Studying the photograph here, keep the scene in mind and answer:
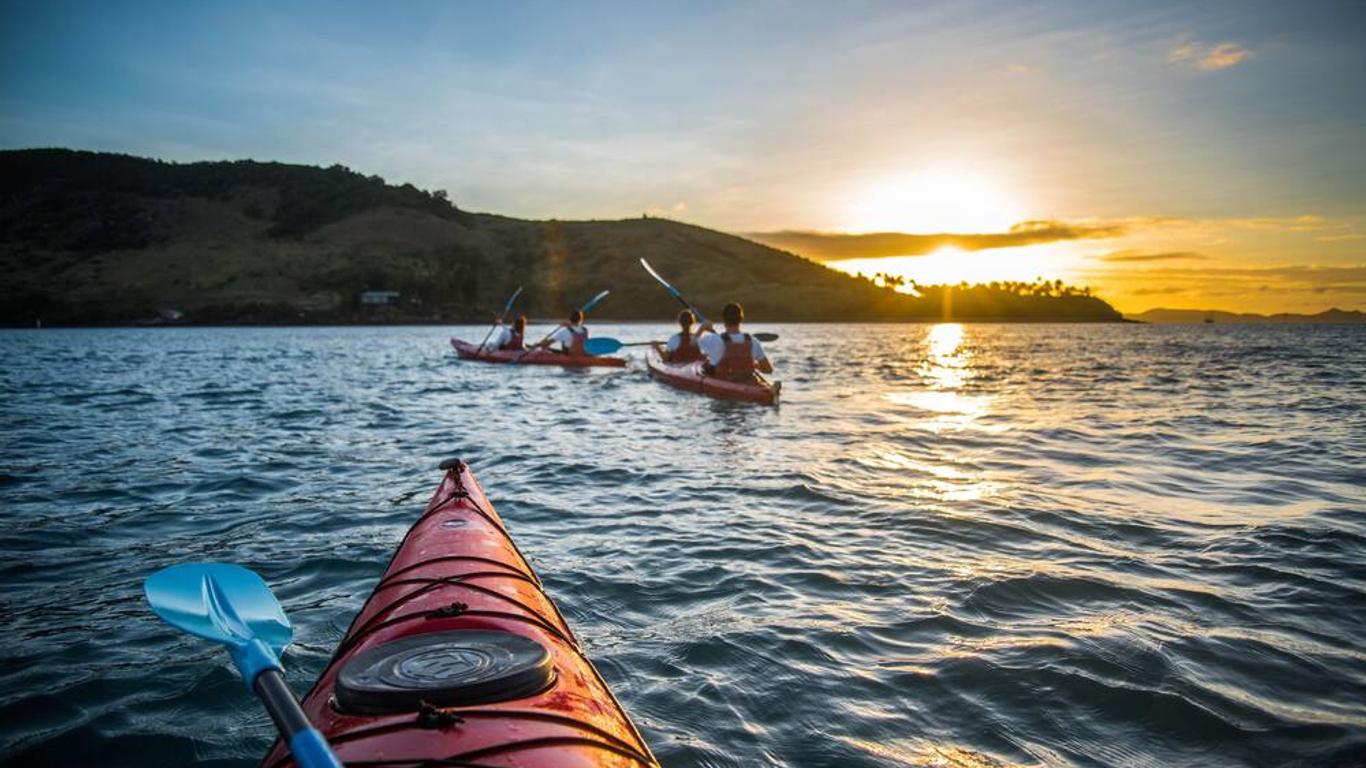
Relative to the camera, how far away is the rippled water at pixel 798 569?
3.29 metres

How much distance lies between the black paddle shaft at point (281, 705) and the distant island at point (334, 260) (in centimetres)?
8278

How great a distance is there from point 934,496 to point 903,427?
16.0 feet

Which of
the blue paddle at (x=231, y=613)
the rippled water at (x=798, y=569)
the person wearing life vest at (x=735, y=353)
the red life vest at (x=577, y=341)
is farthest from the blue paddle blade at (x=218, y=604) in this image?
the red life vest at (x=577, y=341)

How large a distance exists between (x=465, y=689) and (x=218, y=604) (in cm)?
133

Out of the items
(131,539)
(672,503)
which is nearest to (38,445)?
(131,539)

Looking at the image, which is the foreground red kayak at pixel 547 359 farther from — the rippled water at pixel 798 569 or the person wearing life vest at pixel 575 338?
the rippled water at pixel 798 569

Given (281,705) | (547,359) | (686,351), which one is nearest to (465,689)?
(281,705)

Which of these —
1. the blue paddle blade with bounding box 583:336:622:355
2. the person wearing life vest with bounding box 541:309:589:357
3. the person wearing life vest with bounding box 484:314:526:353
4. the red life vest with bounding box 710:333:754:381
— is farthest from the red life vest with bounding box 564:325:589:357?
the red life vest with bounding box 710:333:754:381

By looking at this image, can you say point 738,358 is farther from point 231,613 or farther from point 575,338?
point 231,613

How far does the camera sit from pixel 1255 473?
827 centimetres

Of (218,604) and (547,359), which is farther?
(547,359)

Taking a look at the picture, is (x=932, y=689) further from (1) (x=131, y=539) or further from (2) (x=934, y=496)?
(1) (x=131, y=539)

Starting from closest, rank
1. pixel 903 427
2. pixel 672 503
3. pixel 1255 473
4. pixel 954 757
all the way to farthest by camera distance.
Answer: pixel 954 757
pixel 672 503
pixel 1255 473
pixel 903 427

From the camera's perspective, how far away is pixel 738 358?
45.8 feet
